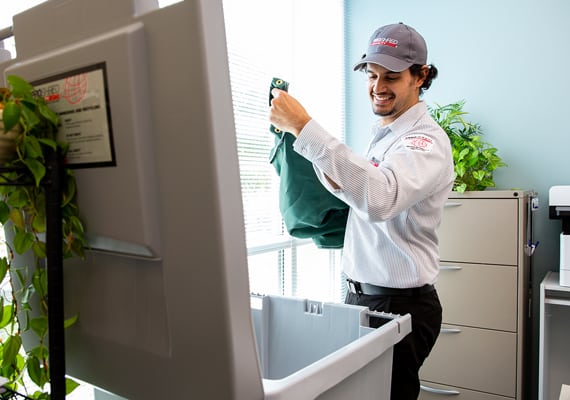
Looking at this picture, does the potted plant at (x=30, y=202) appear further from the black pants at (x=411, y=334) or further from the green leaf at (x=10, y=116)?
the black pants at (x=411, y=334)

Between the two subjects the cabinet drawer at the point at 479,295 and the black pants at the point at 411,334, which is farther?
the cabinet drawer at the point at 479,295

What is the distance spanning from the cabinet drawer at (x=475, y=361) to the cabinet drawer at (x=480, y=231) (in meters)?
0.40

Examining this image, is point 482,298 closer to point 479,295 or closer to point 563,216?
point 479,295

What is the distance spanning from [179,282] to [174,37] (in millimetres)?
246

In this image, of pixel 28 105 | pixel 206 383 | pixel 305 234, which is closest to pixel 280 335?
pixel 305 234

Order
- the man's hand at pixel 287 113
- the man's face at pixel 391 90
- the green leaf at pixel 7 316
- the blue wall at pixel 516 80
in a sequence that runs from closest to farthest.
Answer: the green leaf at pixel 7 316 → the man's hand at pixel 287 113 → the man's face at pixel 391 90 → the blue wall at pixel 516 80

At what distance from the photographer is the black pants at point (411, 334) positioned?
1.32 meters

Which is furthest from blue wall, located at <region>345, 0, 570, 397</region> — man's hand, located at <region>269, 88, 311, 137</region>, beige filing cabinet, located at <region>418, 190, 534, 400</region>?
man's hand, located at <region>269, 88, 311, 137</region>

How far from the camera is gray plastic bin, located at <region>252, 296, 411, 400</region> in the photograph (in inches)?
23.8

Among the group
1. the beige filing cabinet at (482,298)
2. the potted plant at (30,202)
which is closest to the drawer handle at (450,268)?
the beige filing cabinet at (482,298)

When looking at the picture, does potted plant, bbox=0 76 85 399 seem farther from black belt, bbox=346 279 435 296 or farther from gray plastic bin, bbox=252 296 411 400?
black belt, bbox=346 279 435 296

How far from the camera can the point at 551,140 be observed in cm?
274

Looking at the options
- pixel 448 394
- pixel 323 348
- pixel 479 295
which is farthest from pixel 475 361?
pixel 323 348

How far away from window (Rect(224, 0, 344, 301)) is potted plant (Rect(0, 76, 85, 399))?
4.88ft
